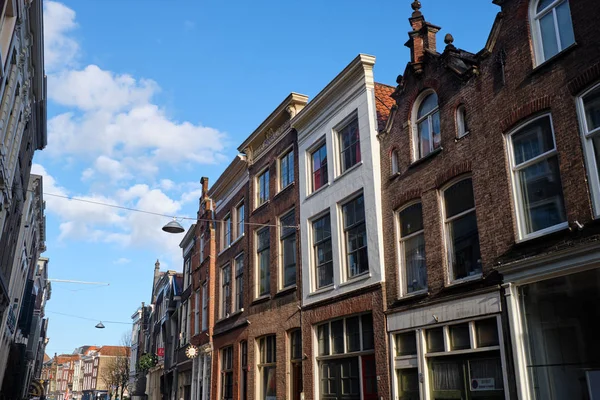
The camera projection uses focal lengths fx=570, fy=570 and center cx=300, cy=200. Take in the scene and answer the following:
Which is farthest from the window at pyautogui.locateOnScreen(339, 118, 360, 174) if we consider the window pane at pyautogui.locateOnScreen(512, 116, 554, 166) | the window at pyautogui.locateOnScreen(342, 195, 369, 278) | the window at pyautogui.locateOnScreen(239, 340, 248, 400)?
the window at pyautogui.locateOnScreen(239, 340, 248, 400)

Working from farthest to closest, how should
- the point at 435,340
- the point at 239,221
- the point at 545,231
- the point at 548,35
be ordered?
the point at 239,221 → the point at 435,340 → the point at 548,35 → the point at 545,231

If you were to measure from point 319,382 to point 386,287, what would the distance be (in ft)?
14.4

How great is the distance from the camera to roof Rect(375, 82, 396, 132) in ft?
56.1

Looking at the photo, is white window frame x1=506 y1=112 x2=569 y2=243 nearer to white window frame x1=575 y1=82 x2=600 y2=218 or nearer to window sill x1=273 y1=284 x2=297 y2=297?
white window frame x1=575 y1=82 x2=600 y2=218

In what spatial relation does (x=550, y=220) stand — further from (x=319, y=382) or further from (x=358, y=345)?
(x=319, y=382)

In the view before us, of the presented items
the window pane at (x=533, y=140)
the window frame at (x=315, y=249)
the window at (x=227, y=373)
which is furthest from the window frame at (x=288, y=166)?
the window pane at (x=533, y=140)

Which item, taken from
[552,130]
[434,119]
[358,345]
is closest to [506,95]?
[552,130]

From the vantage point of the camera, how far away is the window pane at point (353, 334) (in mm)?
16297

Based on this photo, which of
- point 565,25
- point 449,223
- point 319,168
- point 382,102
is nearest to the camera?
point 565,25

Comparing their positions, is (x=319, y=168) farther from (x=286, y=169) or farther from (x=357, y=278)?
(x=357, y=278)

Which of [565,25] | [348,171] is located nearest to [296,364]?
[348,171]

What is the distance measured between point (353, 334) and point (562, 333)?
278 inches

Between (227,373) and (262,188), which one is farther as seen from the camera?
(227,373)

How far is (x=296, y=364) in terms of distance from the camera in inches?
762
